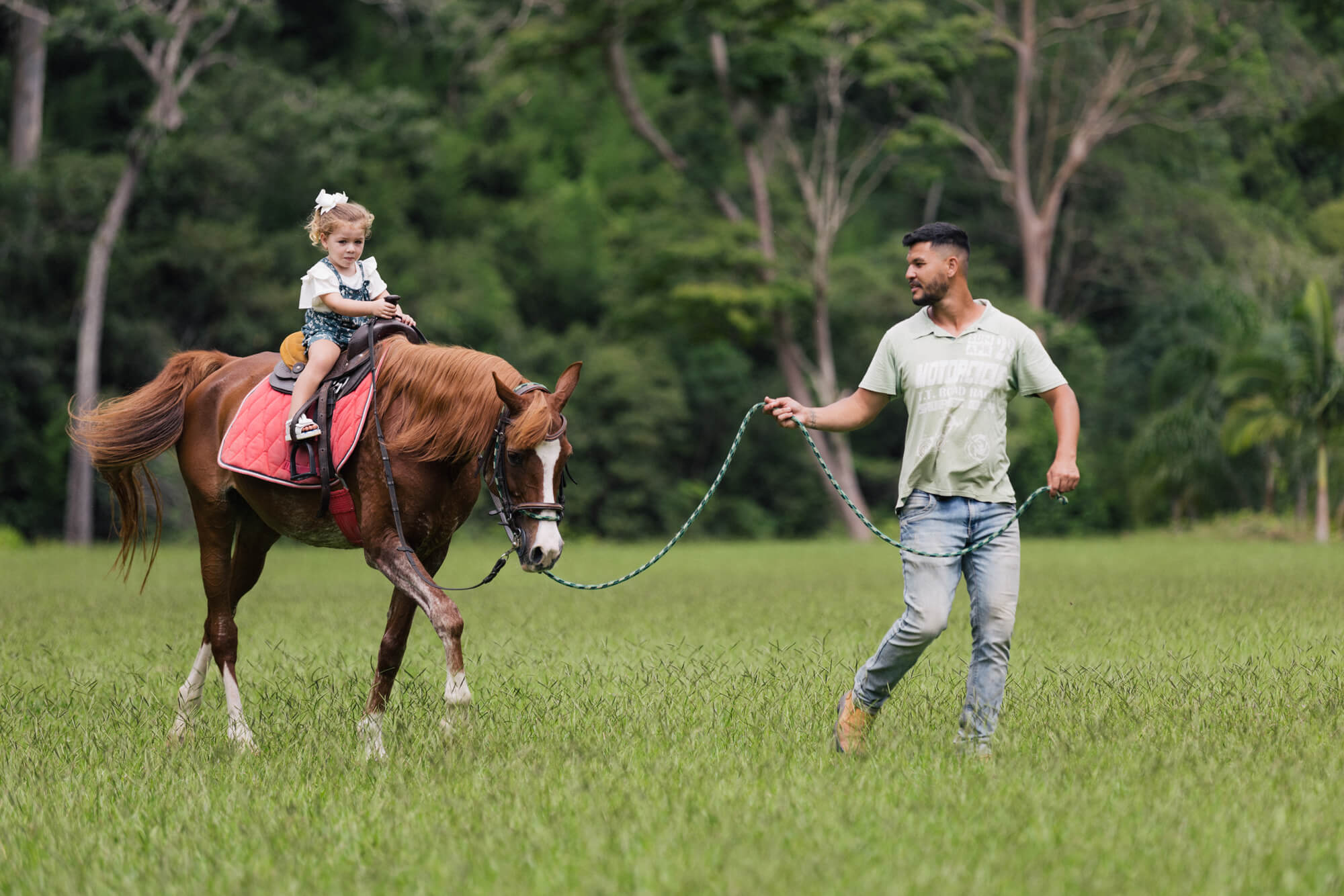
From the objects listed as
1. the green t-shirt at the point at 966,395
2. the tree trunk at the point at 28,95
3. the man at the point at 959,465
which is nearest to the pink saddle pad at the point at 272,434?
the man at the point at 959,465

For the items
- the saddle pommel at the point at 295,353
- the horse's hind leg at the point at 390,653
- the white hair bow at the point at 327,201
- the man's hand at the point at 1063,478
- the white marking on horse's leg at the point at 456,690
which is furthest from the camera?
the saddle pommel at the point at 295,353

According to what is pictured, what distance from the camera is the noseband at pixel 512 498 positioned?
20.1 feet

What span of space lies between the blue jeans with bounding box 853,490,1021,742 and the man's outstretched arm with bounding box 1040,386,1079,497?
0.28 meters

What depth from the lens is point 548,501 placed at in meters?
6.17

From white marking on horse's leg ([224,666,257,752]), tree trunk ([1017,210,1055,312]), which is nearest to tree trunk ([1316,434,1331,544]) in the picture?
tree trunk ([1017,210,1055,312])

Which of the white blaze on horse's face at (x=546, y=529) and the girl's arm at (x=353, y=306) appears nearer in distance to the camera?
the white blaze on horse's face at (x=546, y=529)

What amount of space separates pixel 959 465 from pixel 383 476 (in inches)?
105

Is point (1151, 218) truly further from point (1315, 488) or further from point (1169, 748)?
point (1169, 748)

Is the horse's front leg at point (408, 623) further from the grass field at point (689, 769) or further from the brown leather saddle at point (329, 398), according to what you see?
the brown leather saddle at point (329, 398)

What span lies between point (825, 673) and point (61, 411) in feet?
94.3

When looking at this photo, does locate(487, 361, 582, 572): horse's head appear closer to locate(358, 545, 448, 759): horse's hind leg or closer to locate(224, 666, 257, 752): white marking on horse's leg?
locate(358, 545, 448, 759): horse's hind leg

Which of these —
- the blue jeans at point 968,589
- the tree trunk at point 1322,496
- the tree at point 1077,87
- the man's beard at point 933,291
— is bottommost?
the tree trunk at point 1322,496

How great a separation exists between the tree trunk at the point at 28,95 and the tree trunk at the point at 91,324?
2.19 m

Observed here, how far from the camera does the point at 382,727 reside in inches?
267
